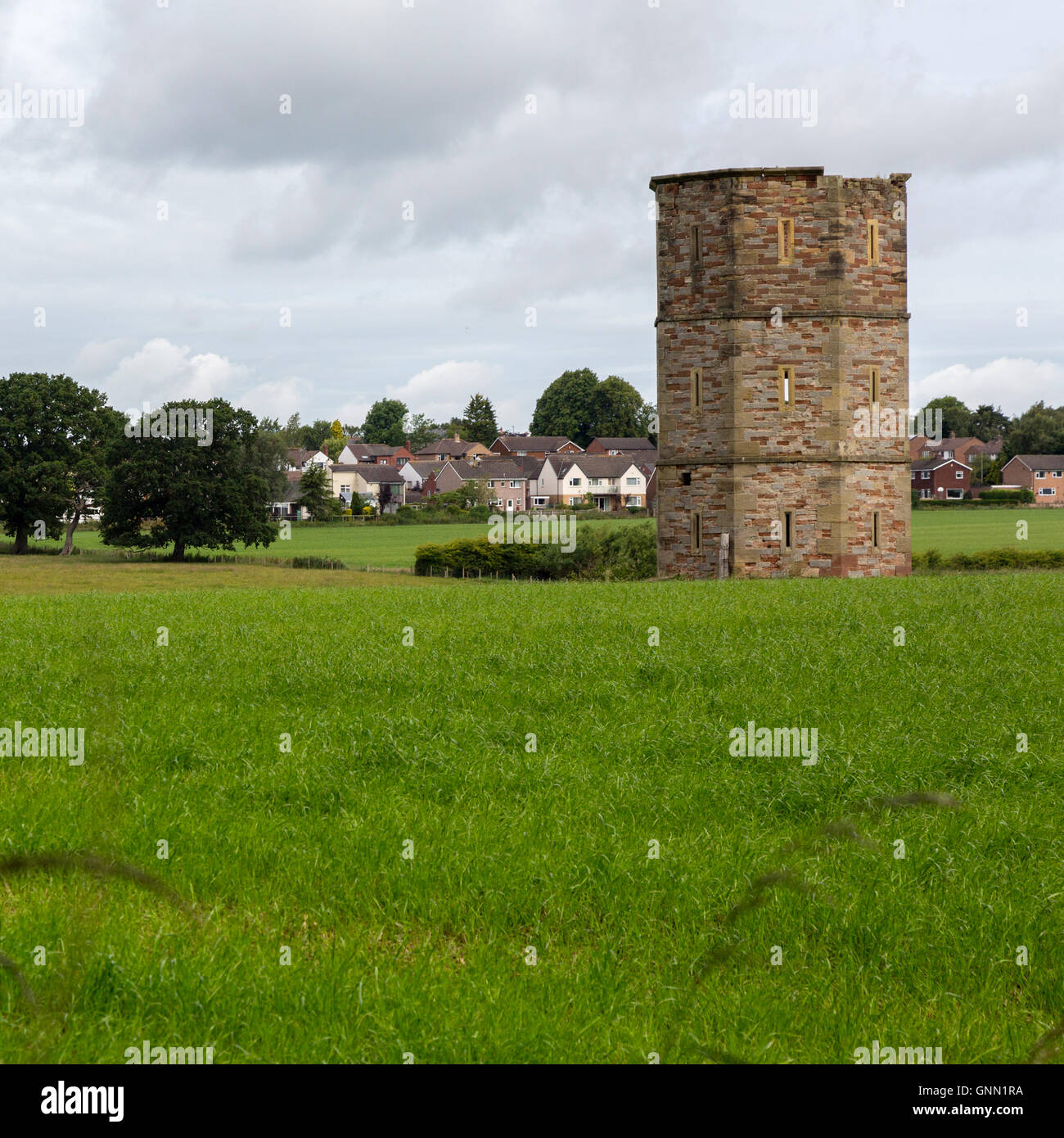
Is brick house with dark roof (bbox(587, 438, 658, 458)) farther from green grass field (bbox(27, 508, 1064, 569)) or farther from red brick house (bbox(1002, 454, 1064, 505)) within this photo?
red brick house (bbox(1002, 454, 1064, 505))

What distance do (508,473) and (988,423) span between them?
88539 millimetres

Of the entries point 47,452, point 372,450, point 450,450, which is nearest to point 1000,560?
point 47,452

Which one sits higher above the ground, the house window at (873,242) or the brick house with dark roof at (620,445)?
the house window at (873,242)

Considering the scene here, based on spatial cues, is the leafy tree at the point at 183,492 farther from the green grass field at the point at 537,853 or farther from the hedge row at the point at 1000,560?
the green grass field at the point at 537,853

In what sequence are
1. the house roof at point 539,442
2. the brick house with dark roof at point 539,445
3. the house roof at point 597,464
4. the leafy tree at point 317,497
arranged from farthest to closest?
1. the house roof at point 539,442
2. the brick house with dark roof at point 539,445
3. the house roof at point 597,464
4. the leafy tree at point 317,497

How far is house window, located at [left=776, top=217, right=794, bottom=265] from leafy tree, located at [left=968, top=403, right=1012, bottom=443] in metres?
149

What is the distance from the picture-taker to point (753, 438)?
121ft

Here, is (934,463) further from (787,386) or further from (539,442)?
Answer: (787,386)

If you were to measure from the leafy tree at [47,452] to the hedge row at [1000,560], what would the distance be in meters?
51.1

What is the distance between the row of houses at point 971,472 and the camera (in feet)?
408

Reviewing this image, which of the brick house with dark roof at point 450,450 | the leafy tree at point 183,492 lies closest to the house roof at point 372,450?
the brick house with dark roof at point 450,450

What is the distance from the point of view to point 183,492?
6612cm
